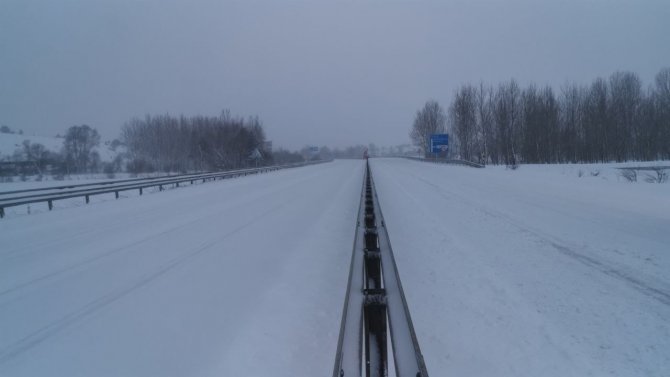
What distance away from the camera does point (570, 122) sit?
72500mm

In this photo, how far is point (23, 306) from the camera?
240 inches

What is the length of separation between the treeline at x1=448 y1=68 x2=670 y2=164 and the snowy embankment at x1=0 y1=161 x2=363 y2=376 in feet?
213

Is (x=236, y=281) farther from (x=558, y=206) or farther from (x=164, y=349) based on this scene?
(x=558, y=206)

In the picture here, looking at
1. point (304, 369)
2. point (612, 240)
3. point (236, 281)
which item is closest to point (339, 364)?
point (304, 369)

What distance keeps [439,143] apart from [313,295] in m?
59.0

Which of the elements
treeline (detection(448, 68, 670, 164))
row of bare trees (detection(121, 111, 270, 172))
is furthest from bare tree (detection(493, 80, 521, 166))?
row of bare trees (detection(121, 111, 270, 172))

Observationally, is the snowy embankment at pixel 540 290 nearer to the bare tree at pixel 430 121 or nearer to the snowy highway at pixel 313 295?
the snowy highway at pixel 313 295

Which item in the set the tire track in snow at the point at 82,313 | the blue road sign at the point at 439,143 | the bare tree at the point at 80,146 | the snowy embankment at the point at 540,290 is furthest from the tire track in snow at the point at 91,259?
the bare tree at the point at 80,146

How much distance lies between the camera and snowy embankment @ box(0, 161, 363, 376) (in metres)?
4.38

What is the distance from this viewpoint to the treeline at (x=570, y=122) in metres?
67.2

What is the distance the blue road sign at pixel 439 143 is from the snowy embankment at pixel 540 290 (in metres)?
49.9

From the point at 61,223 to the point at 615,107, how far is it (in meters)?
81.6

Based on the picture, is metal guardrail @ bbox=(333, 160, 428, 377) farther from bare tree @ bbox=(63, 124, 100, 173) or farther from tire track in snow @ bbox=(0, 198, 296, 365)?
bare tree @ bbox=(63, 124, 100, 173)

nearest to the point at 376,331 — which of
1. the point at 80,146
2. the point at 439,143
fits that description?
the point at 439,143
